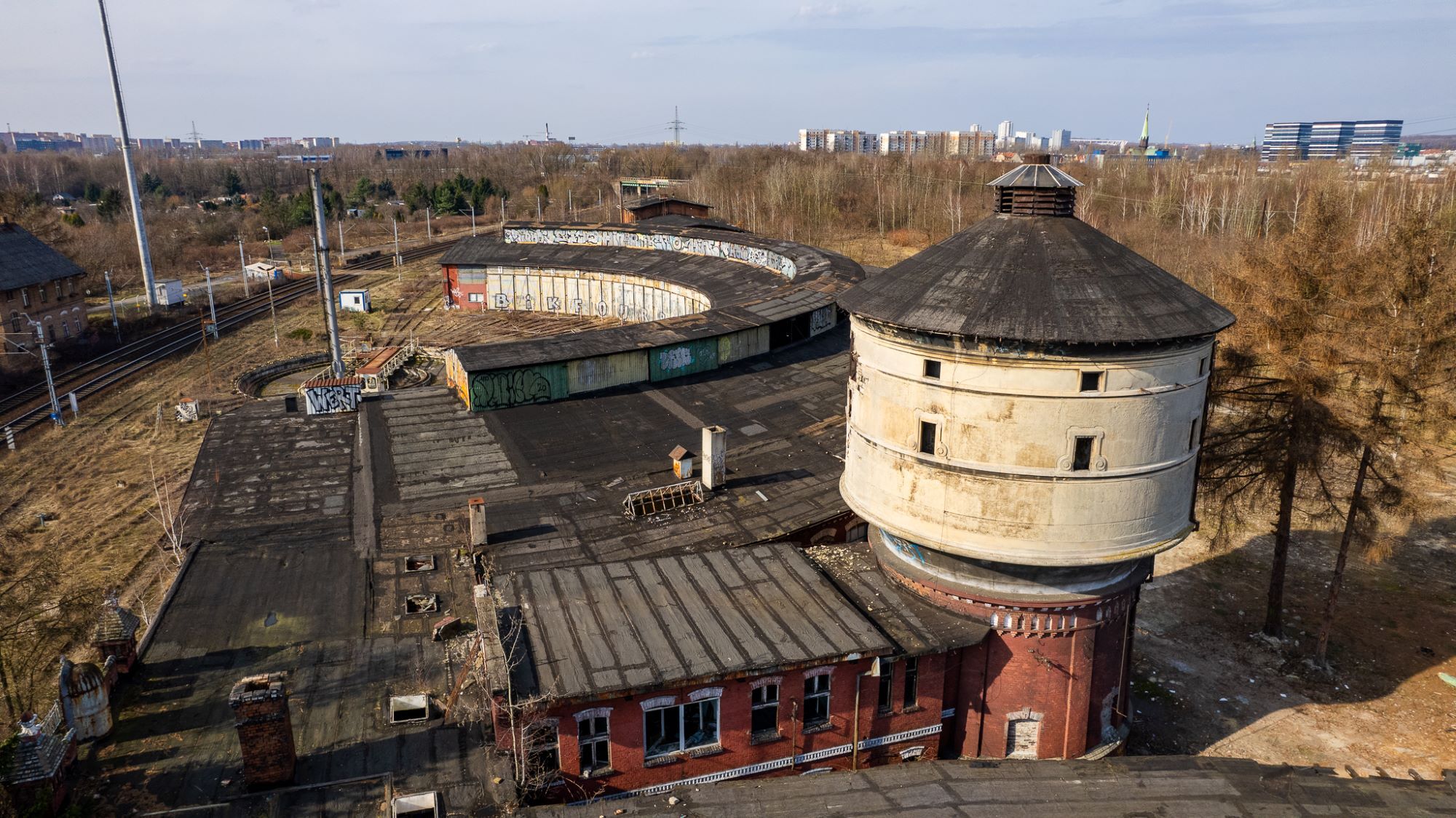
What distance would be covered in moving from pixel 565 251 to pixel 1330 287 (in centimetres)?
6199

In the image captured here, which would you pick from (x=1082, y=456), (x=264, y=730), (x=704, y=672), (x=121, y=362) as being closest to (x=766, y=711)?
(x=704, y=672)

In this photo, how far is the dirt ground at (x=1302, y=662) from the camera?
24688 mm

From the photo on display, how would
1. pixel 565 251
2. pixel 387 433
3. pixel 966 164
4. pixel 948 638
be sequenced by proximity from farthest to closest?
pixel 966 164
pixel 565 251
pixel 387 433
pixel 948 638

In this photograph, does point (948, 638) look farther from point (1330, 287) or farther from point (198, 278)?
point (198, 278)

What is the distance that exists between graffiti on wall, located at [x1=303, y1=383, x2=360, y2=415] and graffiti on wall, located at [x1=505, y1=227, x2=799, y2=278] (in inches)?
1134

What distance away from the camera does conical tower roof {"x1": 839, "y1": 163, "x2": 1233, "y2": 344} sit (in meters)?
18.3

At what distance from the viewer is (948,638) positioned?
19672mm

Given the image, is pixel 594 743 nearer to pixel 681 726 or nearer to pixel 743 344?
pixel 681 726

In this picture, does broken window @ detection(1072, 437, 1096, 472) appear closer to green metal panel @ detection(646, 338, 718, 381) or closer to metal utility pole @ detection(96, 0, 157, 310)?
green metal panel @ detection(646, 338, 718, 381)

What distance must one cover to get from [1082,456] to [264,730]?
54.8 feet

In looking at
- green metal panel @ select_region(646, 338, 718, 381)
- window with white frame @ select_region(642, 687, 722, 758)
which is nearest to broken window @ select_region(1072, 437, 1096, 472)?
window with white frame @ select_region(642, 687, 722, 758)

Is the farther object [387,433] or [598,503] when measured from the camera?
[387,433]

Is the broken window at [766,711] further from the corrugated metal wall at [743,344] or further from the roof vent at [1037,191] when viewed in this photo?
the corrugated metal wall at [743,344]

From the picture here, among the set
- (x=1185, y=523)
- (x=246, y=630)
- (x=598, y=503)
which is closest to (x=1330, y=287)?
(x=1185, y=523)
